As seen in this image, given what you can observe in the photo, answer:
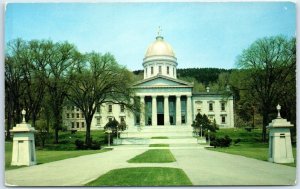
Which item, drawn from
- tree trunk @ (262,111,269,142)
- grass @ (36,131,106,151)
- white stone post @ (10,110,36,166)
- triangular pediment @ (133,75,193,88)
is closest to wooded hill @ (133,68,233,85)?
triangular pediment @ (133,75,193,88)

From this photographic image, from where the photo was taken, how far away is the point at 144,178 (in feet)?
37.9

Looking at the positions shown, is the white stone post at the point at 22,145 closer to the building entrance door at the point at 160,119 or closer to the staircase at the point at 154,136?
the staircase at the point at 154,136

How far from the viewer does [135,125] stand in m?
16.4

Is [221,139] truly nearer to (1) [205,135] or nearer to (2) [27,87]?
(1) [205,135]

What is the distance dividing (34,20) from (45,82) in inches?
107

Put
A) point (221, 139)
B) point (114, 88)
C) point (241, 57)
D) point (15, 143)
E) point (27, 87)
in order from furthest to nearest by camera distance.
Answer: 1. point (114, 88)
2. point (221, 139)
3. point (27, 87)
4. point (241, 57)
5. point (15, 143)

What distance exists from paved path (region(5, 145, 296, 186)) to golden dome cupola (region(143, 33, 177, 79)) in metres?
3.58

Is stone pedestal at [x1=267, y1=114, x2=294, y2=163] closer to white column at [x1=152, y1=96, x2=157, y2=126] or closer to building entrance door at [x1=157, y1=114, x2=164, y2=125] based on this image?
building entrance door at [x1=157, y1=114, x2=164, y2=125]

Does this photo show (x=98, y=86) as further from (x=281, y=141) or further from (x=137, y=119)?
(x=281, y=141)

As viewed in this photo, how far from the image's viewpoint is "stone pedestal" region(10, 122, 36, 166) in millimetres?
12258

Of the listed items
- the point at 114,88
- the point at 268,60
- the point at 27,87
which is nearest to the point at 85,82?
the point at 114,88

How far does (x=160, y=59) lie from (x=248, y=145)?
654cm

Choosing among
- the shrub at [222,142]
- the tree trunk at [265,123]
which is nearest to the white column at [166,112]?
the shrub at [222,142]

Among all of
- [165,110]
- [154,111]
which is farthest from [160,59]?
[154,111]
